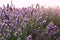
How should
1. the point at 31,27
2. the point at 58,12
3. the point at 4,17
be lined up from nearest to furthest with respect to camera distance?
1. the point at 31,27
2. the point at 4,17
3. the point at 58,12

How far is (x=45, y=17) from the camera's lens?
4.01 meters

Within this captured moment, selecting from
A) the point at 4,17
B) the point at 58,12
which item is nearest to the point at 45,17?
the point at 58,12

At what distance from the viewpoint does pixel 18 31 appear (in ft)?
10.5

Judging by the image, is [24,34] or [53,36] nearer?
[24,34]

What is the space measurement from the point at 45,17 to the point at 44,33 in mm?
682

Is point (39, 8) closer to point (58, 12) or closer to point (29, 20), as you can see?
point (58, 12)

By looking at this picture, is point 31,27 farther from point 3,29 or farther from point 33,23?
point 3,29

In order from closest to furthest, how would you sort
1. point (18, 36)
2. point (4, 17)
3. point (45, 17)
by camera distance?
point (18, 36) → point (4, 17) → point (45, 17)

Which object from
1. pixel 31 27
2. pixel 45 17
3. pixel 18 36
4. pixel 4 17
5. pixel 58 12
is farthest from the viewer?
pixel 58 12

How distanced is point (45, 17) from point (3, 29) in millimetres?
899

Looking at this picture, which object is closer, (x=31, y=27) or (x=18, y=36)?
(x=18, y=36)

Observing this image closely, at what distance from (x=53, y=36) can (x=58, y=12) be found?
895mm

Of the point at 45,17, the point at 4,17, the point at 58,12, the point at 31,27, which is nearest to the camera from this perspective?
the point at 31,27

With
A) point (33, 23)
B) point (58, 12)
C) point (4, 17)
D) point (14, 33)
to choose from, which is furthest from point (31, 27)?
point (58, 12)
